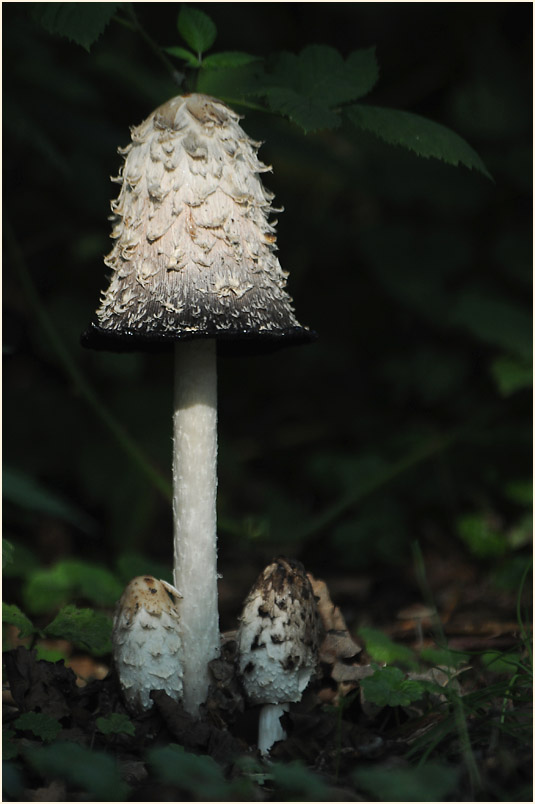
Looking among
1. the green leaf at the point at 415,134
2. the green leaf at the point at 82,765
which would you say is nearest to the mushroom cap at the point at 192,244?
the green leaf at the point at 415,134

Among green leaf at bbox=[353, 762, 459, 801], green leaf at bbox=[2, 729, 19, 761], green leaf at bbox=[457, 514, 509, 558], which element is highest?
green leaf at bbox=[457, 514, 509, 558]

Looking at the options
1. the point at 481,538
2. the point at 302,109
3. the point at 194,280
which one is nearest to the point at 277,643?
the point at 194,280

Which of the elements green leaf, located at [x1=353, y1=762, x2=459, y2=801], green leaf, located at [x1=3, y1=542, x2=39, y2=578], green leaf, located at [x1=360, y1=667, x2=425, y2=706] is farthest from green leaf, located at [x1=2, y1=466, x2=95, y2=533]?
green leaf, located at [x1=3, y1=542, x2=39, y2=578]

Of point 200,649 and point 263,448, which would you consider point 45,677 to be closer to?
point 200,649

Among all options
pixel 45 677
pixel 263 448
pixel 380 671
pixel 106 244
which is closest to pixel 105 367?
pixel 106 244

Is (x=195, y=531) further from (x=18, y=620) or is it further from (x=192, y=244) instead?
(x=192, y=244)

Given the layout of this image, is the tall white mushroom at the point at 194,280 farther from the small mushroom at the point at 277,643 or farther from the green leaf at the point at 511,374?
the green leaf at the point at 511,374

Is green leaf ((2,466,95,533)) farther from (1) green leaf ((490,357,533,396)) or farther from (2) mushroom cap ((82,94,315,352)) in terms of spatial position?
(1) green leaf ((490,357,533,396))
